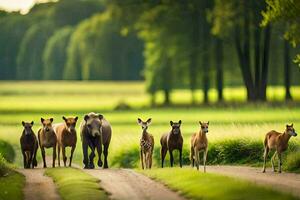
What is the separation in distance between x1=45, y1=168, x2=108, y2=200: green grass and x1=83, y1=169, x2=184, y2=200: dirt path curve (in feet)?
0.99

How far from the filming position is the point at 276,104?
7631 centimetres

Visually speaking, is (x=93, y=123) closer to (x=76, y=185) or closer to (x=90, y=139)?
(x=90, y=139)

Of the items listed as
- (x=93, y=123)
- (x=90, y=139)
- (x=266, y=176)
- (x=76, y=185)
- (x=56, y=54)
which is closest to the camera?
(x=76, y=185)

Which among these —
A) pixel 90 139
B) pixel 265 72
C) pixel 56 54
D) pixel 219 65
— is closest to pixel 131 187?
pixel 90 139

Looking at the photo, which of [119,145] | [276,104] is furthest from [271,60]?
[119,145]

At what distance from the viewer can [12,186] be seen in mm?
29109

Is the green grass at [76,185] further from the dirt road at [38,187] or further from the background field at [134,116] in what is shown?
the background field at [134,116]

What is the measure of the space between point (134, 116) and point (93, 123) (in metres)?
37.9

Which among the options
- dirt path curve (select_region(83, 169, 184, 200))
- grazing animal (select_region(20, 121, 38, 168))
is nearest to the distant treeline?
grazing animal (select_region(20, 121, 38, 168))

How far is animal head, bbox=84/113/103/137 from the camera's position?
3738 centimetres

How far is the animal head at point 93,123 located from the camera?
37375 mm

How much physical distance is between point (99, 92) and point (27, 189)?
4032 inches

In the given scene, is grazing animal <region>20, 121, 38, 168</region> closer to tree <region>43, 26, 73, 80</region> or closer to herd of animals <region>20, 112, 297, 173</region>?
herd of animals <region>20, 112, 297, 173</region>

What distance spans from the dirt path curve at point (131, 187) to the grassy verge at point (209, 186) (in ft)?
1.15
